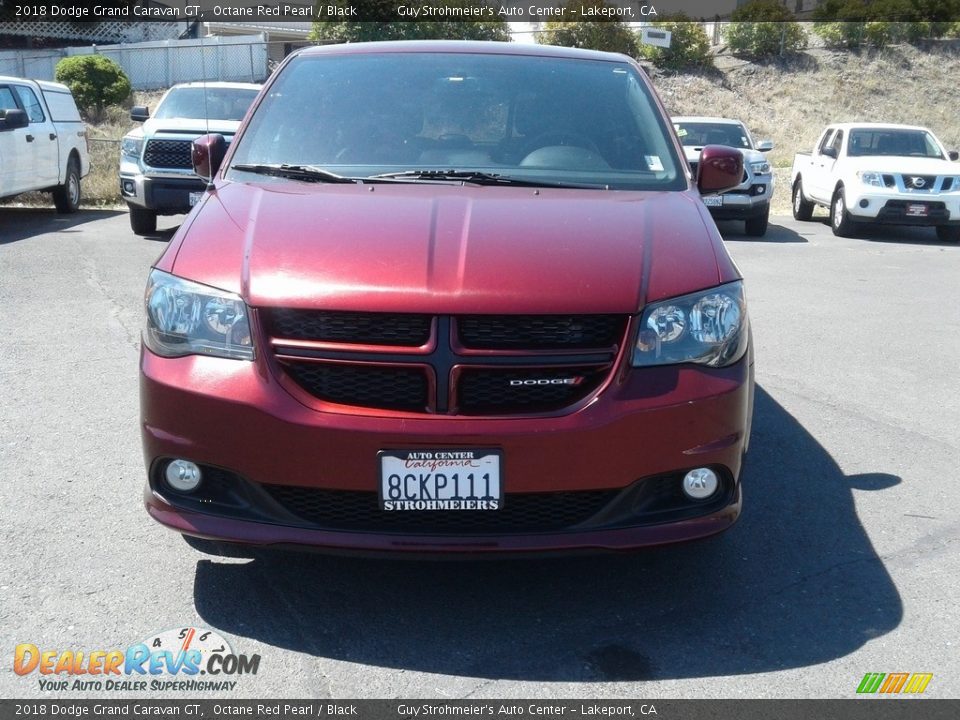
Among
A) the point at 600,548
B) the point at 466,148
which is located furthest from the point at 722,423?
the point at 466,148

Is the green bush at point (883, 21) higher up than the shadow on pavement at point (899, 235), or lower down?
higher up

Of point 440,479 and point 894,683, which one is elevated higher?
point 440,479

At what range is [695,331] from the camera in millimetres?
3336

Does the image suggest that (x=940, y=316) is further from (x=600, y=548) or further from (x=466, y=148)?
(x=600, y=548)

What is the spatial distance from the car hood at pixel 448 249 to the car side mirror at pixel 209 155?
96 cm

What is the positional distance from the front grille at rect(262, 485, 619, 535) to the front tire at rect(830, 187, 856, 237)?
43.6ft

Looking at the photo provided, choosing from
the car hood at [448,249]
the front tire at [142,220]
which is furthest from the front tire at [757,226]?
the car hood at [448,249]

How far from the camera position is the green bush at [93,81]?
97.7 ft

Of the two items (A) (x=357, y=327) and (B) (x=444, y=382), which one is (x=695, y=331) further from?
(A) (x=357, y=327)

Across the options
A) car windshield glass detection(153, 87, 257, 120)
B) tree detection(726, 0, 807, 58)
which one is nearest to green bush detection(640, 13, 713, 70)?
tree detection(726, 0, 807, 58)

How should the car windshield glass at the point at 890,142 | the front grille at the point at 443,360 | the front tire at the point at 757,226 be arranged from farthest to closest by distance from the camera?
1. the car windshield glass at the point at 890,142
2. the front tire at the point at 757,226
3. the front grille at the point at 443,360

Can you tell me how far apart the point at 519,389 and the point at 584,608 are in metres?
0.83

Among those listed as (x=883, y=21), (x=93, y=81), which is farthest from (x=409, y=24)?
(x=883, y=21)

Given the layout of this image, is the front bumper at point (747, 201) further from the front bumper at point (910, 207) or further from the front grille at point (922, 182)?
the front grille at point (922, 182)
